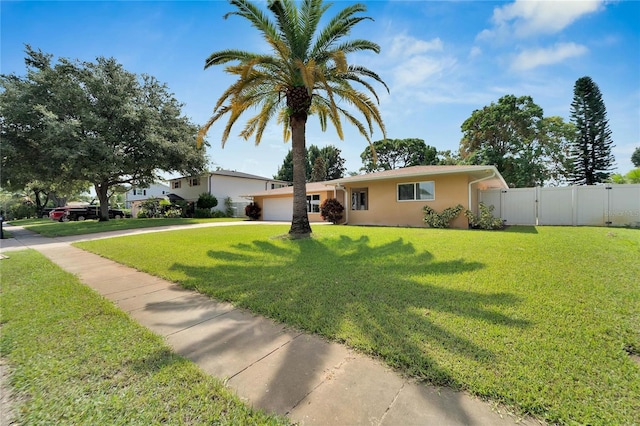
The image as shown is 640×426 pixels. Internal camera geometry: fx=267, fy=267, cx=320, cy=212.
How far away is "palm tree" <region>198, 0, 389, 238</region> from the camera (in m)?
9.09

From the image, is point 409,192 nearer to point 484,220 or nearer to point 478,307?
point 484,220

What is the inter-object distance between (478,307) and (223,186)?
29746 millimetres

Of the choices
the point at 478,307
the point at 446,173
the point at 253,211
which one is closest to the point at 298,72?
the point at 446,173

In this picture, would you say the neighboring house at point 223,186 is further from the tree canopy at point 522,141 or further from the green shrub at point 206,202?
the tree canopy at point 522,141

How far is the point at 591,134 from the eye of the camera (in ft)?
78.5

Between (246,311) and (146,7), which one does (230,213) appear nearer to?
(146,7)

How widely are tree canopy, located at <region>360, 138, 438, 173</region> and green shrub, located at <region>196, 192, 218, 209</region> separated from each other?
844 inches

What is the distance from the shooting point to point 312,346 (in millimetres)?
2922

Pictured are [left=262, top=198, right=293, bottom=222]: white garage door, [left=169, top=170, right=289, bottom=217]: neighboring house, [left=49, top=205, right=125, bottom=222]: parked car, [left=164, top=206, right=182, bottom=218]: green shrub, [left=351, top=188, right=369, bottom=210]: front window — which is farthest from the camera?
[left=169, top=170, right=289, bottom=217]: neighboring house

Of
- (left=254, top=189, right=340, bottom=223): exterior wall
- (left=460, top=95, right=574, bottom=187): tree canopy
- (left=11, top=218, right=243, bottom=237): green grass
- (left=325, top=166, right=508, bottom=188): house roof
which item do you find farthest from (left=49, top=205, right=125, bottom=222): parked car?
(left=460, top=95, right=574, bottom=187): tree canopy

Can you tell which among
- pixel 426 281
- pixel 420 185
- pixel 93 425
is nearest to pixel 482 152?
pixel 420 185

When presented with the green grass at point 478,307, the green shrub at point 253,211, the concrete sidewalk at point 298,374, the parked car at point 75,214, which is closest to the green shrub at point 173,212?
the parked car at point 75,214

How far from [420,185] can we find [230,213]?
22.0 metres

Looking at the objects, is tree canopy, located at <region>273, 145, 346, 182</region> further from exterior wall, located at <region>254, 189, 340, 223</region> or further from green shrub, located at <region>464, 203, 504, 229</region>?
green shrub, located at <region>464, 203, 504, 229</region>
